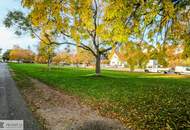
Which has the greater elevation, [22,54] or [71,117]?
[22,54]

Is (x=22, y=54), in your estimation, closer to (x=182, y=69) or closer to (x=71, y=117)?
(x=182, y=69)

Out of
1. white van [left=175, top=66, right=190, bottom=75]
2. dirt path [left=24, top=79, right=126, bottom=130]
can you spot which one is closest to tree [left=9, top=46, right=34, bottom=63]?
white van [left=175, top=66, right=190, bottom=75]

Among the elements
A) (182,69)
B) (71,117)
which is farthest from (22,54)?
(71,117)

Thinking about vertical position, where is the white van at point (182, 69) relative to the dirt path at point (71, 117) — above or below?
above

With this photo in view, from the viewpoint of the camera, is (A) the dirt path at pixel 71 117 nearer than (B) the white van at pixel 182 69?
Yes

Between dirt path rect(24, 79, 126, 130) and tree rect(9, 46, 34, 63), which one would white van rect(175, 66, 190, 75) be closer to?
dirt path rect(24, 79, 126, 130)

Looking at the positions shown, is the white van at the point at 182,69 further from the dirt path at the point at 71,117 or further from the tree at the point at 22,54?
the tree at the point at 22,54

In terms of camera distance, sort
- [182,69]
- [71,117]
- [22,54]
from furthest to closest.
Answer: [22,54], [182,69], [71,117]

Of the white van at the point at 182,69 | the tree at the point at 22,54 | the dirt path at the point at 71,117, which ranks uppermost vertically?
the tree at the point at 22,54

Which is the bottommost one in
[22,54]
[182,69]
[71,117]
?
[71,117]

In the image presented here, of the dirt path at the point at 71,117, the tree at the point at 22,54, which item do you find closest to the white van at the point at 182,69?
the dirt path at the point at 71,117

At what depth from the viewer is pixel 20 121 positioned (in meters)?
8.10

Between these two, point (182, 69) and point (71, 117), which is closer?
point (71, 117)

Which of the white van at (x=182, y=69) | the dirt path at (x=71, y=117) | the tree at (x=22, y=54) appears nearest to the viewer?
the dirt path at (x=71, y=117)
